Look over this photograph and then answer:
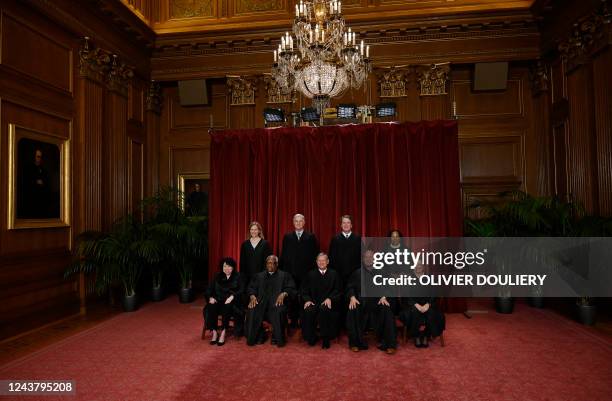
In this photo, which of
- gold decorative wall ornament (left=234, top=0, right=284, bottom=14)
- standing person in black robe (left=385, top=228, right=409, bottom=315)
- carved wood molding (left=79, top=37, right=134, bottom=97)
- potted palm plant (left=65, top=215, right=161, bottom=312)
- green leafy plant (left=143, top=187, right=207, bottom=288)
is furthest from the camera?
gold decorative wall ornament (left=234, top=0, right=284, bottom=14)

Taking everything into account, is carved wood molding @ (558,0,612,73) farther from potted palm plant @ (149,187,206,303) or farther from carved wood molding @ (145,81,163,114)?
carved wood molding @ (145,81,163,114)

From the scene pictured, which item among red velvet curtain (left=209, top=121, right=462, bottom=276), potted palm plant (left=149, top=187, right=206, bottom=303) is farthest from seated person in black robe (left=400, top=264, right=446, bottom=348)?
potted palm plant (left=149, top=187, right=206, bottom=303)

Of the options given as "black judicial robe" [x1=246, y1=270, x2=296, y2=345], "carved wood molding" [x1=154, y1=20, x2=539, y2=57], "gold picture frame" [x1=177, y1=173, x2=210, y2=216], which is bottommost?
"black judicial robe" [x1=246, y1=270, x2=296, y2=345]

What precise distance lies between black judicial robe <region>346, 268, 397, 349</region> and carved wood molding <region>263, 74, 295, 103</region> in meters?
4.36

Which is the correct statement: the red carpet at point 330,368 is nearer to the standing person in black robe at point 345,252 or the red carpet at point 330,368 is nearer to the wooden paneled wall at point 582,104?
the standing person in black robe at point 345,252

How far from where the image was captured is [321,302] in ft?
13.6

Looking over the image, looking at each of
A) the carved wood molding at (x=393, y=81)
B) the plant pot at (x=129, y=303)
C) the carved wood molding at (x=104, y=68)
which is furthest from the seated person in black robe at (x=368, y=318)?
the carved wood molding at (x=104, y=68)

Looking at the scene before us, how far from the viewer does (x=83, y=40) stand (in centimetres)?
572

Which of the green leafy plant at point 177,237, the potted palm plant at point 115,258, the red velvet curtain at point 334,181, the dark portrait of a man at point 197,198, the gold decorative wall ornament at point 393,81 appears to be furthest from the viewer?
the dark portrait of a man at point 197,198

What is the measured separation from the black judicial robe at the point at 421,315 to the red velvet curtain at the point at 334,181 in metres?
0.99

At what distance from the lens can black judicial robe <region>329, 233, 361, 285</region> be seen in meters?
4.57

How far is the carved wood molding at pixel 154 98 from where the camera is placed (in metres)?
7.44

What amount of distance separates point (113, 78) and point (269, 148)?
3.29 m

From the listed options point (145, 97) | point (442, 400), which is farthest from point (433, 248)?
point (145, 97)
